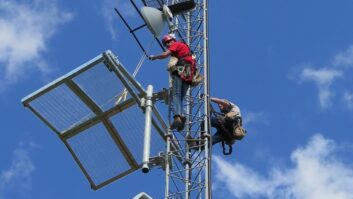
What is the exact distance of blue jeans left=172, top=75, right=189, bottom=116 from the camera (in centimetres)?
2064

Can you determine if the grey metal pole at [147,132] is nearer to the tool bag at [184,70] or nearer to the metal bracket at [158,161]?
the metal bracket at [158,161]

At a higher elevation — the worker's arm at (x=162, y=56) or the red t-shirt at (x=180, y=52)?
the red t-shirt at (x=180, y=52)

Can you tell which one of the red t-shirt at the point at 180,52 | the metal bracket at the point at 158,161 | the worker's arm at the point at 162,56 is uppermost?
the red t-shirt at the point at 180,52

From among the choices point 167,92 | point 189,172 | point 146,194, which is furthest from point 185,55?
point 146,194

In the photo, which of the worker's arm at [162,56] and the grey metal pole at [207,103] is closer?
the grey metal pole at [207,103]

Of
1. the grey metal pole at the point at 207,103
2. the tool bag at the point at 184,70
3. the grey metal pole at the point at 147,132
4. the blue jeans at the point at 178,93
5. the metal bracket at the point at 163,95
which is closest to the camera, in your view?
the grey metal pole at the point at 147,132

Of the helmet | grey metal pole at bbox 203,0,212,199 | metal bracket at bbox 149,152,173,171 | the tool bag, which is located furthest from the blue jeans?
the helmet

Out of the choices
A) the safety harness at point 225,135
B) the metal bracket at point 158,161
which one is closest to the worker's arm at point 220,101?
the safety harness at point 225,135

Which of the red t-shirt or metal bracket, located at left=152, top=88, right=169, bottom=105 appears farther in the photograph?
the red t-shirt

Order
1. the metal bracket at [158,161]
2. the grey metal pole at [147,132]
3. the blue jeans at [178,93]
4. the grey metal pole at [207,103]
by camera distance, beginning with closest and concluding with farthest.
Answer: the grey metal pole at [147,132]
the grey metal pole at [207,103]
the metal bracket at [158,161]
the blue jeans at [178,93]

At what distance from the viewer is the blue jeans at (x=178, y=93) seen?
20.6 metres

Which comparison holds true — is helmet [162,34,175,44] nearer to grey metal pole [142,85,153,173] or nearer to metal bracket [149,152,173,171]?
grey metal pole [142,85,153,173]

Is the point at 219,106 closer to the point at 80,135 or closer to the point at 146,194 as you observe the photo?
the point at 80,135

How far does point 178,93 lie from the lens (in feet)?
68.4
